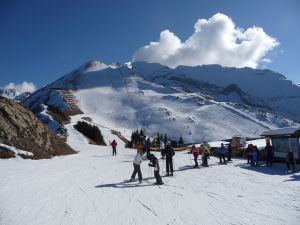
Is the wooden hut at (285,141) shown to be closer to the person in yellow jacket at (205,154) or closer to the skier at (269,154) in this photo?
the skier at (269,154)

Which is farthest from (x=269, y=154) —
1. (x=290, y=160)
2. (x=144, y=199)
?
(x=144, y=199)

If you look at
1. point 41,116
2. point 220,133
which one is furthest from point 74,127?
point 220,133

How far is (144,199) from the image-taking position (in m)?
14.0

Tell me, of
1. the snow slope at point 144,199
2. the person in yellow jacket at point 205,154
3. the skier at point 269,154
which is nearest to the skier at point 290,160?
the snow slope at point 144,199

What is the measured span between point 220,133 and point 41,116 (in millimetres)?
122953

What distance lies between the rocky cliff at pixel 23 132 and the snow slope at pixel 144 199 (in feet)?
16.3

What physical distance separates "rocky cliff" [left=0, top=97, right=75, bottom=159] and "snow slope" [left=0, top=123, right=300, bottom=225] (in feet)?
16.3

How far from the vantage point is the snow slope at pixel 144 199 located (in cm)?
1118

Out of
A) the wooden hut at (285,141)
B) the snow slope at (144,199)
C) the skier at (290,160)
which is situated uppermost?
the wooden hut at (285,141)

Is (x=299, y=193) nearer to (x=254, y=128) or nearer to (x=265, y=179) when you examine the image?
(x=265, y=179)

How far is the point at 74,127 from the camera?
65625 mm

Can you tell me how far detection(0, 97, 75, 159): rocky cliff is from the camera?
26219 millimetres

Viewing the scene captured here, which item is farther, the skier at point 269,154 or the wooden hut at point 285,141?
the skier at point 269,154

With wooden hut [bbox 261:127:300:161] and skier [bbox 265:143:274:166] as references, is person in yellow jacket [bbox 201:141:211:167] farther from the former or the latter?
wooden hut [bbox 261:127:300:161]
